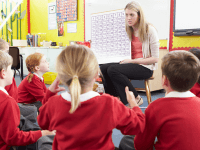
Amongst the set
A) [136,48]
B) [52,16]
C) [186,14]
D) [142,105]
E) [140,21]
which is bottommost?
[142,105]

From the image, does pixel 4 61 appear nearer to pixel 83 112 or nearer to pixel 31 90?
pixel 83 112

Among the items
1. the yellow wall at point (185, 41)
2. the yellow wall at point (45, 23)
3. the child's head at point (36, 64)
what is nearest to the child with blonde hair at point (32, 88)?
the child's head at point (36, 64)

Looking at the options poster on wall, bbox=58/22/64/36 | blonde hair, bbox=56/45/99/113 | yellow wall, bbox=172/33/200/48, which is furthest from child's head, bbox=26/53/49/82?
poster on wall, bbox=58/22/64/36

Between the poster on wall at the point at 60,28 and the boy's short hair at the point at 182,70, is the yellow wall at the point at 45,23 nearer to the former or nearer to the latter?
the poster on wall at the point at 60,28

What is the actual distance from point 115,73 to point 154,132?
3.79ft

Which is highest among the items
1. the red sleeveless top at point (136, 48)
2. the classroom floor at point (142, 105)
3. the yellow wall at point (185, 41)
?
the yellow wall at point (185, 41)

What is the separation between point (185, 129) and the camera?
27.1 inches

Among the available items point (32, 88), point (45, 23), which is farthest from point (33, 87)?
point (45, 23)

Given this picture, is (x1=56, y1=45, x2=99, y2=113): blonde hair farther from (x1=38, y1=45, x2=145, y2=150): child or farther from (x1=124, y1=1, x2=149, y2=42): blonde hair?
(x1=124, y1=1, x2=149, y2=42): blonde hair

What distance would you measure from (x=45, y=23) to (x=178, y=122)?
4799mm

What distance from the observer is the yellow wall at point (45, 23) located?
13.9 ft

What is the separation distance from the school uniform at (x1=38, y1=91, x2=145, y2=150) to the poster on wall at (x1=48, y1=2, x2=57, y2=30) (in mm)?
4342

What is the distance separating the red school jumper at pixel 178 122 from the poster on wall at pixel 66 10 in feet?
12.7

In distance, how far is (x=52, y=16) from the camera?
15.7 ft
